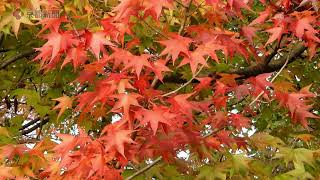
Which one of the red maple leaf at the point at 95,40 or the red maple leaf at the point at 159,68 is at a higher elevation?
the red maple leaf at the point at 95,40

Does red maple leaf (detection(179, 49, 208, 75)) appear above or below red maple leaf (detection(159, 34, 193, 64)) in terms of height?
below

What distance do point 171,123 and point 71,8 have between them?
1706 millimetres

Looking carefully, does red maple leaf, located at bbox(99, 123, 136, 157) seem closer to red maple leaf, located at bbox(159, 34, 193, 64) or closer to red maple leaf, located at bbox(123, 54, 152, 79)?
red maple leaf, located at bbox(123, 54, 152, 79)

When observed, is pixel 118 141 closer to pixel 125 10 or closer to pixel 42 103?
pixel 125 10

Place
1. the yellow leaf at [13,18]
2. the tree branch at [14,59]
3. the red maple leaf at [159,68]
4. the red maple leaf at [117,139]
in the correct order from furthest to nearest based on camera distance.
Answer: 1. the tree branch at [14,59]
2. the yellow leaf at [13,18]
3. the red maple leaf at [159,68]
4. the red maple leaf at [117,139]

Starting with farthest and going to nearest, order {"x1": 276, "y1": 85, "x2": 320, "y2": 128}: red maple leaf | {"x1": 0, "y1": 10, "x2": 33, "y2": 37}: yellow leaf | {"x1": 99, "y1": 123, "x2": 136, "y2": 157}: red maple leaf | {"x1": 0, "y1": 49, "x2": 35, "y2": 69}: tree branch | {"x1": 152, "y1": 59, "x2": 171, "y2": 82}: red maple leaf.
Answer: {"x1": 0, "y1": 49, "x2": 35, "y2": 69}: tree branch
{"x1": 0, "y1": 10, "x2": 33, "y2": 37}: yellow leaf
{"x1": 276, "y1": 85, "x2": 320, "y2": 128}: red maple leaf
{"x1": 152, "y1": 59, "x2": 171, "y2": 82}: red maple leaf
{"x1": 99, "y1": 123, "x2": 136, "y2": 157}: red maple leaf

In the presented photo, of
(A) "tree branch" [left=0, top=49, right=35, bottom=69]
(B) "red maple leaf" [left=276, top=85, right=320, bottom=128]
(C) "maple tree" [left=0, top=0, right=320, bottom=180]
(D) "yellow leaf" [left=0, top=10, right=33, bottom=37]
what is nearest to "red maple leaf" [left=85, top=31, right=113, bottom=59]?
(C) "maple tree" [left=0, top=0, right=320, bottom=180]

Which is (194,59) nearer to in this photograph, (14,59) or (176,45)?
(176,45)

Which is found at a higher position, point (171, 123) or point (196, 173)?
point (171, 123)

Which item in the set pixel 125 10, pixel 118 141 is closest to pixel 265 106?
pixel 125 10

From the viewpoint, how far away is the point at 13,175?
2.71 m

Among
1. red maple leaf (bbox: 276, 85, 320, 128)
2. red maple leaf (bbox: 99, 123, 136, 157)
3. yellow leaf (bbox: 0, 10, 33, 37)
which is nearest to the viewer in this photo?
red maple leaf (bbox: 99, 123, 136, 157)

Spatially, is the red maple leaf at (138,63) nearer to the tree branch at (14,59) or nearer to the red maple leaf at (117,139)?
the red maple leaf at (117,139)

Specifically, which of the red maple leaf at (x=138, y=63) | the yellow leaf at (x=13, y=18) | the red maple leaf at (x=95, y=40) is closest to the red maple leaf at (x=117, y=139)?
the red maple leaf at (x=138, y=63)
